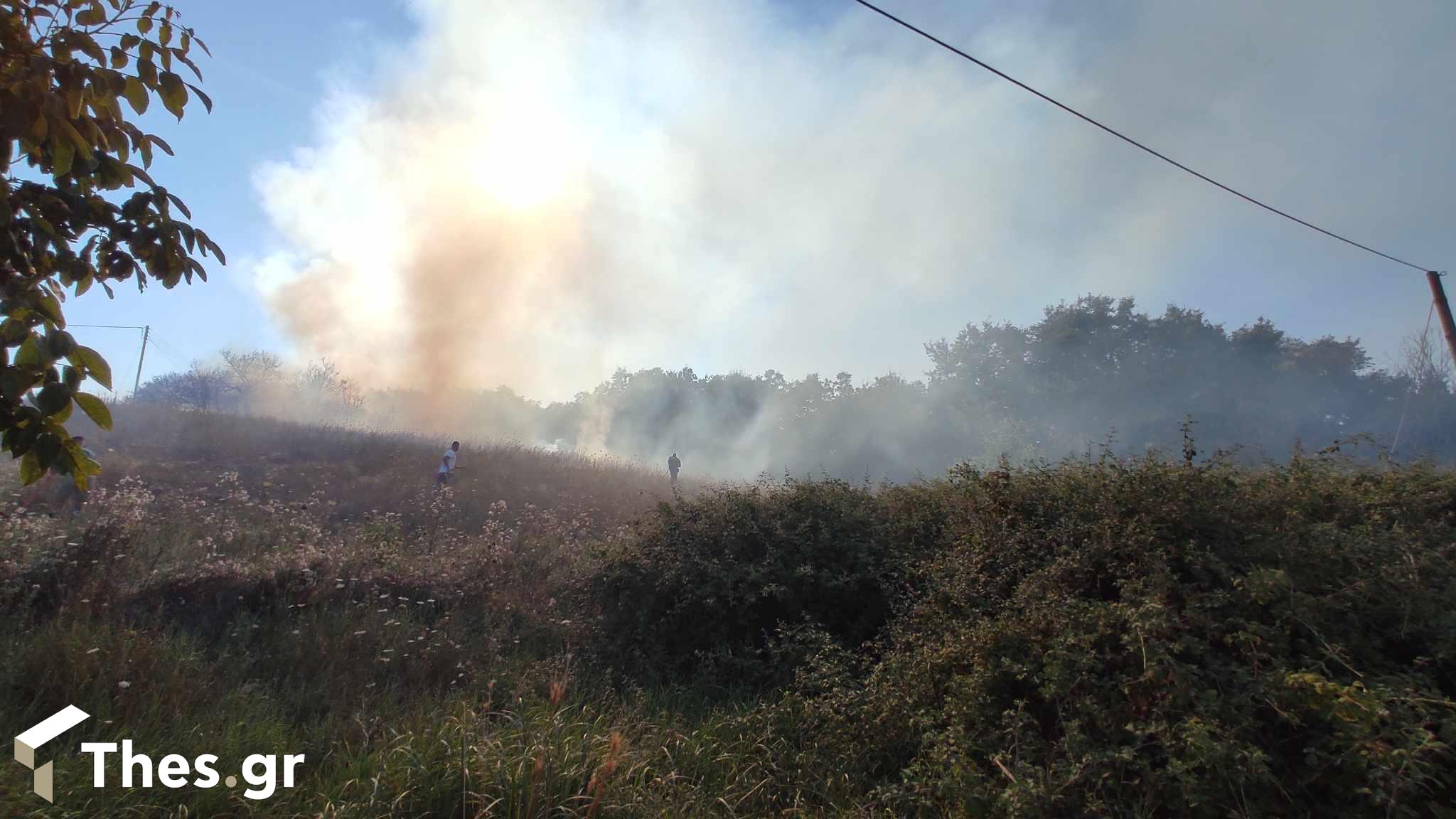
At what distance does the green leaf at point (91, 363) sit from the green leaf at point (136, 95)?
74 cm

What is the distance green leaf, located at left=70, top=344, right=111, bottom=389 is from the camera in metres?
→ 1.73

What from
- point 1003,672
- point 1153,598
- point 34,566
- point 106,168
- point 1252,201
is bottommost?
point 1003,672

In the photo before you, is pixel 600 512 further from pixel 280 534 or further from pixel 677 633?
pixel 677 633

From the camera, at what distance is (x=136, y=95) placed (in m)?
1.99

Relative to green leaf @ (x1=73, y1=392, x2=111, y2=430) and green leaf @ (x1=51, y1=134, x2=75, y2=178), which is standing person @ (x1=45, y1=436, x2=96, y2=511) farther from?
green leaf @ (x1=51, y1=134, x2=75, y2=178)

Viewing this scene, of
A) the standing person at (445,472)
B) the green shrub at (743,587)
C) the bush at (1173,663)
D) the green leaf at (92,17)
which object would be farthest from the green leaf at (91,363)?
the standing person at (445,472)

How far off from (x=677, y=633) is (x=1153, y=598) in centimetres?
399

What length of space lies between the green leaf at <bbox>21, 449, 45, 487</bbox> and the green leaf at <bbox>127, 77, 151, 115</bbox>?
1.00m

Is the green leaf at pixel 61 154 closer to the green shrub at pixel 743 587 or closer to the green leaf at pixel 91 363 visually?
the green leaf at pixel 91 363

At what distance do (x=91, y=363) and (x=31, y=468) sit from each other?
0.29 meters

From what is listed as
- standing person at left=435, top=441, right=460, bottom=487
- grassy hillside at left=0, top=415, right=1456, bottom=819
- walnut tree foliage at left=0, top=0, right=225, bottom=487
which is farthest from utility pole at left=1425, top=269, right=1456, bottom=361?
standing person at left=435, top=441, right=460, bottom=487

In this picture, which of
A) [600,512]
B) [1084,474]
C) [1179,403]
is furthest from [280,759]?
[1179,403]

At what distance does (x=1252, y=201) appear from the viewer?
757 centimetres

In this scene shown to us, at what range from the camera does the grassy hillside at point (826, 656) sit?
303 cm
